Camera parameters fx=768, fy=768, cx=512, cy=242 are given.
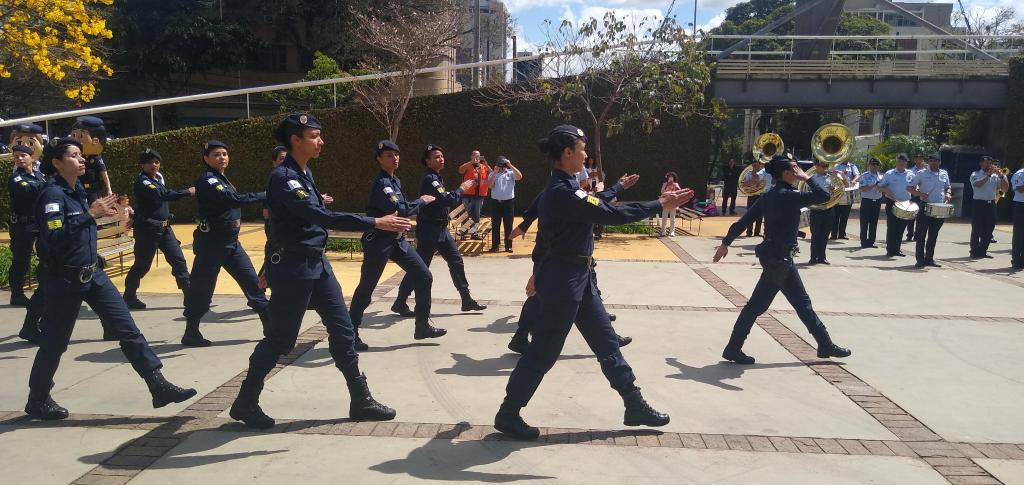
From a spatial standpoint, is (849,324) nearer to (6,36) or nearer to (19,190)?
(19,190)

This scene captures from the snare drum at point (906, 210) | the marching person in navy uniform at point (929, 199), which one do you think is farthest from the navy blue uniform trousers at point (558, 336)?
the snare drum at point (906, 210)

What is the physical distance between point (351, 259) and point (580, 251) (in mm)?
→ 8187

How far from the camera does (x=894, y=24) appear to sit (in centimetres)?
7525

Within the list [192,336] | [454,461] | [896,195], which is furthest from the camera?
[896,195]

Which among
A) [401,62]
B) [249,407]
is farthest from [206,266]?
[401,62]

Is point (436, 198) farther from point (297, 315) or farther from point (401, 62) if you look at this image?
point (401, 62)

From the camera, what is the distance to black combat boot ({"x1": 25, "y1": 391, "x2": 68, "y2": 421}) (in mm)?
4867

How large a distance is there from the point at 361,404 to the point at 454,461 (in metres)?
0.83

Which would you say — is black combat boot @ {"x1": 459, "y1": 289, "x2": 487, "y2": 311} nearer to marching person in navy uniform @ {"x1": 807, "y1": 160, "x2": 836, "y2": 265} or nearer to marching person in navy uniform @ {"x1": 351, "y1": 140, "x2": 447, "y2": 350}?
marching person in navy uniform @ {"x1": 351, "y1": 140, "x2": 447, "y2": 350}

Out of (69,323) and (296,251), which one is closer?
(296,251)

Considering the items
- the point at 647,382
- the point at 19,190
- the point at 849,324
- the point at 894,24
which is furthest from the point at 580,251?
the point at 894,24

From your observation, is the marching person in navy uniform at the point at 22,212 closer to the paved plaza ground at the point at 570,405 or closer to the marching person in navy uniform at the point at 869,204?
the paved plaza ground at the point at 570,405

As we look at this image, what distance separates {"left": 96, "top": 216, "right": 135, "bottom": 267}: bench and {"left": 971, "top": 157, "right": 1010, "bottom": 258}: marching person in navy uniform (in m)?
12.7

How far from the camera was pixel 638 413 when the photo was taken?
4.67 metres
